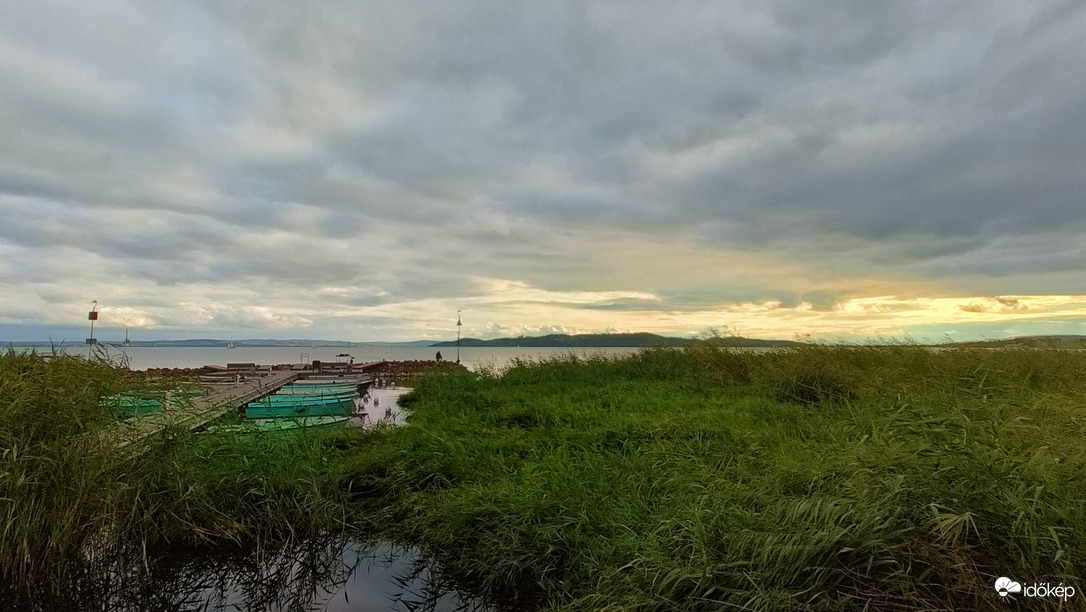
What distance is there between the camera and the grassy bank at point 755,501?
323 centimetres

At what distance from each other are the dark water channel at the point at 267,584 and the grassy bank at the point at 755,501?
34 cm

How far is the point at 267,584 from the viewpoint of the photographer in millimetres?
4828

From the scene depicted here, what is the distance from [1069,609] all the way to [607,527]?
2.81 m

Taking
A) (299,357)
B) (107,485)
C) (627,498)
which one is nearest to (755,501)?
(627,498)

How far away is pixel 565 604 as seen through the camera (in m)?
3.95

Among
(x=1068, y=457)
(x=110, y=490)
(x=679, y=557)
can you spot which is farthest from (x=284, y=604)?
(x=1068, y=457)
